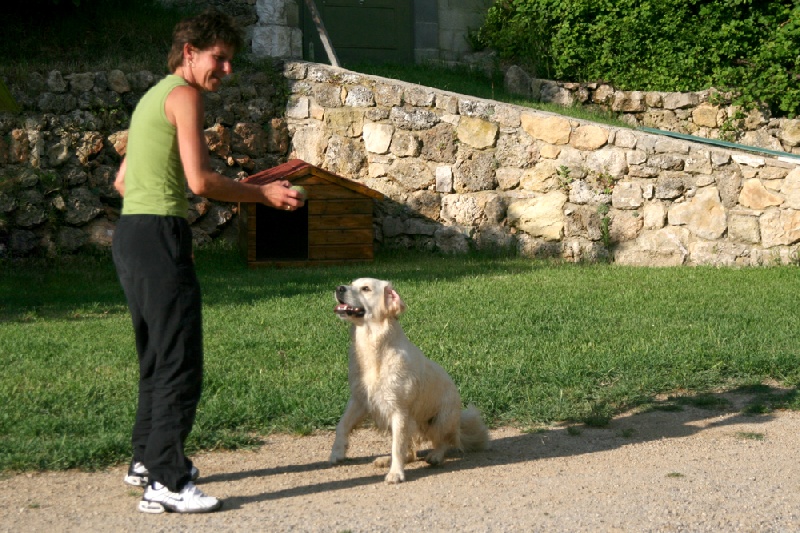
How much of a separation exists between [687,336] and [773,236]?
470 cm

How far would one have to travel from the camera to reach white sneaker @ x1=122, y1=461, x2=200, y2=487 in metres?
4.58

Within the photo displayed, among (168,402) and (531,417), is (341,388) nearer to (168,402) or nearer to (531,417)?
(531,417)

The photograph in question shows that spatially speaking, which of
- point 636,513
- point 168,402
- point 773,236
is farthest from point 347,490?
point 773,236

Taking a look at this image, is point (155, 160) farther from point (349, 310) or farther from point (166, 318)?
point (349, 310)

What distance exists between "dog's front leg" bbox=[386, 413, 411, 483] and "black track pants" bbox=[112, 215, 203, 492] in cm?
102

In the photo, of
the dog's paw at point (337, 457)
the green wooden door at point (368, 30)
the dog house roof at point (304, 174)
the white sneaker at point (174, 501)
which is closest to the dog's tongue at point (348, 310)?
the dog's paw at point (337, 457)

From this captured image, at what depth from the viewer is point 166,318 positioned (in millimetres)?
4176

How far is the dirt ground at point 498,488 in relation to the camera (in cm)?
415

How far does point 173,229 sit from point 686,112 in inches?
451

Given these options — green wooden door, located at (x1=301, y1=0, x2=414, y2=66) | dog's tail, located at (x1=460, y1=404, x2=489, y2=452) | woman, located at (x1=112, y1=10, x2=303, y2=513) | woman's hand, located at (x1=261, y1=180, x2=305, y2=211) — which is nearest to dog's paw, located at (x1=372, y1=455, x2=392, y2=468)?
dog's tail, located at (x1=460, y1=404, x2=489, y2=452)

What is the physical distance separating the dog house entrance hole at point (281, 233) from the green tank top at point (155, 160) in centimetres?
871

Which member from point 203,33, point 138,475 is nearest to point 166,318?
point 138,475

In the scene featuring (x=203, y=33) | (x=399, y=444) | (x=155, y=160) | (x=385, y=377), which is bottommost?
(x=399, y=444)

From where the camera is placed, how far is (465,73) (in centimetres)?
1561
